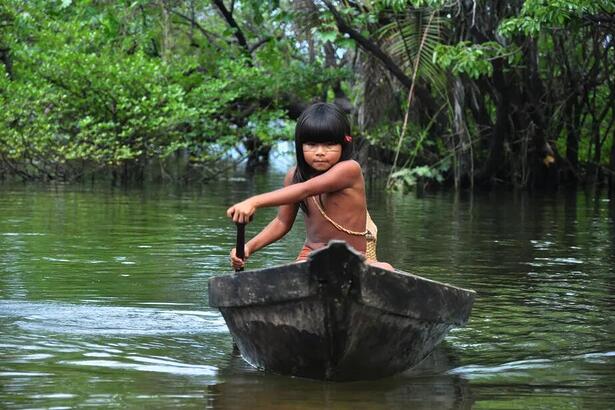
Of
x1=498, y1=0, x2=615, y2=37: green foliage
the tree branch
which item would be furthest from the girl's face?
the tree branch

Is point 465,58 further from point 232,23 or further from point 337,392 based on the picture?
point 337,392

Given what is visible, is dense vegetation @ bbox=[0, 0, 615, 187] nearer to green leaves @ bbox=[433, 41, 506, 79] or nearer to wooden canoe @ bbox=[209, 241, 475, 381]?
green leaves @ bbox=[433, 41, 506, 79]

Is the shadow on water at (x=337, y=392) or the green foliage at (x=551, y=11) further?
the green foliage at (x=551, y=11)

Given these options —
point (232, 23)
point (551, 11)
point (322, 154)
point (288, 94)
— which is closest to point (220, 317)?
point (322, 154)

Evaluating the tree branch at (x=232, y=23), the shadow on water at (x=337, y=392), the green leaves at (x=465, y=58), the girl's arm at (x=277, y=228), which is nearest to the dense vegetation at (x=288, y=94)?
the tree branch at (x=232, y=23)

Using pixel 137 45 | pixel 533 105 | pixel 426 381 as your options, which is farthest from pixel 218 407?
pixel 137 45

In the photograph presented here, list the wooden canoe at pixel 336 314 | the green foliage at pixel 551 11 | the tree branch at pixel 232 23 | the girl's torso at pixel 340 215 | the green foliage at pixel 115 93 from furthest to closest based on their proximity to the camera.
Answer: the tree branch at pixel 232 23 → the green foliage at pixel 115 93 → the green foliage at pixel 551 11 → the girl's torso at pixel 340 215 → the wooden canoe at pixel 336 314

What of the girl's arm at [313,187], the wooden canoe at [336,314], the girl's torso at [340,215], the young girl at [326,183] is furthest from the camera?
the girl's torso at [340,215]

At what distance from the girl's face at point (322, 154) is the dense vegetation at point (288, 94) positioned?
12557mm

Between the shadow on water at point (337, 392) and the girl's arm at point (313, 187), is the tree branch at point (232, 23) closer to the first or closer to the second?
the girl's arm at point (313, 187)

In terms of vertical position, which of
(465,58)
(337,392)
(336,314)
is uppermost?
(465,58)

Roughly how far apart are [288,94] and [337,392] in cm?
1941

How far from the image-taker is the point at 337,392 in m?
5.14

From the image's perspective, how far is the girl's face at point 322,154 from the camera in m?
5.71
